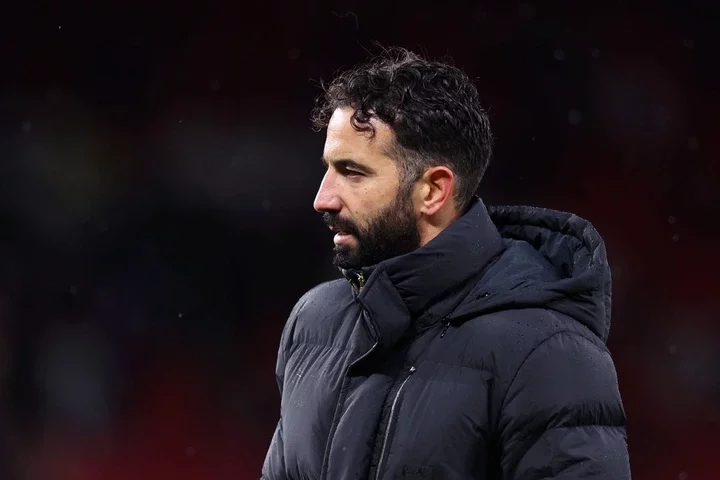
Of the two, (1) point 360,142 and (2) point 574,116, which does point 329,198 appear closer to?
(1) point 360,142

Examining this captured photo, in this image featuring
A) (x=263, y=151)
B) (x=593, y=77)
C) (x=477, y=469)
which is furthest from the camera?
(x=263, y=151)

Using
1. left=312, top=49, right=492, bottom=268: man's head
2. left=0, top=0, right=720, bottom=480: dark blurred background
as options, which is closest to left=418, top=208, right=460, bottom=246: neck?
left=312, top=49, right=492, bottom=268: man's head

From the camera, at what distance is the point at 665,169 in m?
2.10

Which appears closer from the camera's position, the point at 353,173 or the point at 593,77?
the point at 353,173

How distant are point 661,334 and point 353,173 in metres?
1.45

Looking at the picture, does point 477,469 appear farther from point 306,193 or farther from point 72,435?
point 72,435

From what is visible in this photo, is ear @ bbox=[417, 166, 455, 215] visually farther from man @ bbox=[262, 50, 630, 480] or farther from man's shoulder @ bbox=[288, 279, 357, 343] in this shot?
man's shoulder @ bbox=[288, 279, 357, 343]

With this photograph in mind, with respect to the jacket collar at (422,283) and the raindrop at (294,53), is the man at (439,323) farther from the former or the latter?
the raindrop at (294,53)

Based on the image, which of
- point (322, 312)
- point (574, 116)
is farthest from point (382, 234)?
point (574, 116)

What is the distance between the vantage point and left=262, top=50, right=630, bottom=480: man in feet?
2.47

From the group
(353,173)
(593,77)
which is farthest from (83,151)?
(353,173)

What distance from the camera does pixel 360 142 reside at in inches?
33.0

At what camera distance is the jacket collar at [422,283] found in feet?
2.66

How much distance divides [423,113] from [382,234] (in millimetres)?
113
